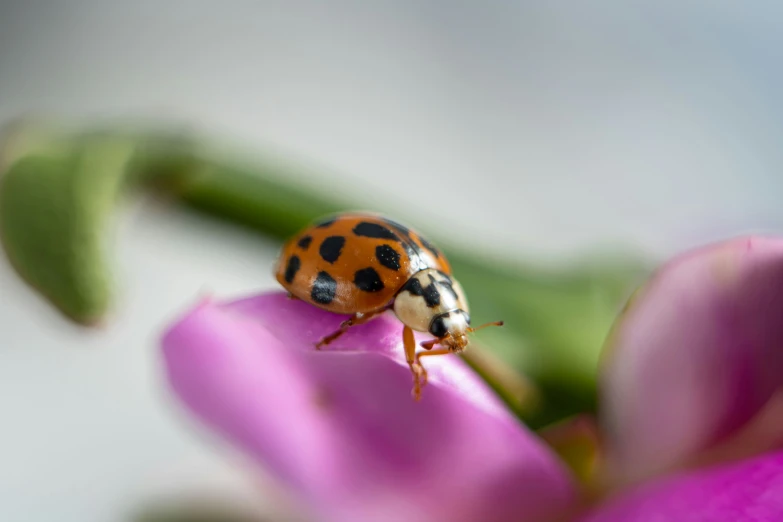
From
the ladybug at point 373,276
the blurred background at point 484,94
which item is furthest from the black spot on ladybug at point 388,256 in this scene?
the blurred background at point 484,94

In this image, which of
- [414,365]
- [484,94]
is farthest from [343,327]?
[484,94]

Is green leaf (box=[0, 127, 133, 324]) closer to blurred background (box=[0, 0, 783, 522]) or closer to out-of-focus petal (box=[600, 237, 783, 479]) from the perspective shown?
out-of-focus petal (box=[600, 237, 783, 479])

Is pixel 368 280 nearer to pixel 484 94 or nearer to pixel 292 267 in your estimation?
pixel 292 267

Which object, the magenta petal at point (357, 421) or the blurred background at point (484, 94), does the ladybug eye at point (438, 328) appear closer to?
the magenta petal at point (357, 421)

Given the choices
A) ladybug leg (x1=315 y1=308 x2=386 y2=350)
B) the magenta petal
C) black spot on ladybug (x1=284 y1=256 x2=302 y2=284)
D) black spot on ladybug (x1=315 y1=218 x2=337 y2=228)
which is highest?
black spot on ladybug (x1=315 y1=218 x2=337 y2=228)

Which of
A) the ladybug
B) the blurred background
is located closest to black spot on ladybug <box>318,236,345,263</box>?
the ladybug

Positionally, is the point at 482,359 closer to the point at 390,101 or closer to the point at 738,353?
the point at 738,353

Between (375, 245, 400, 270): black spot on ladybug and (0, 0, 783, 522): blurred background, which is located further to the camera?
(0, 0, 783, 522): blurred background
